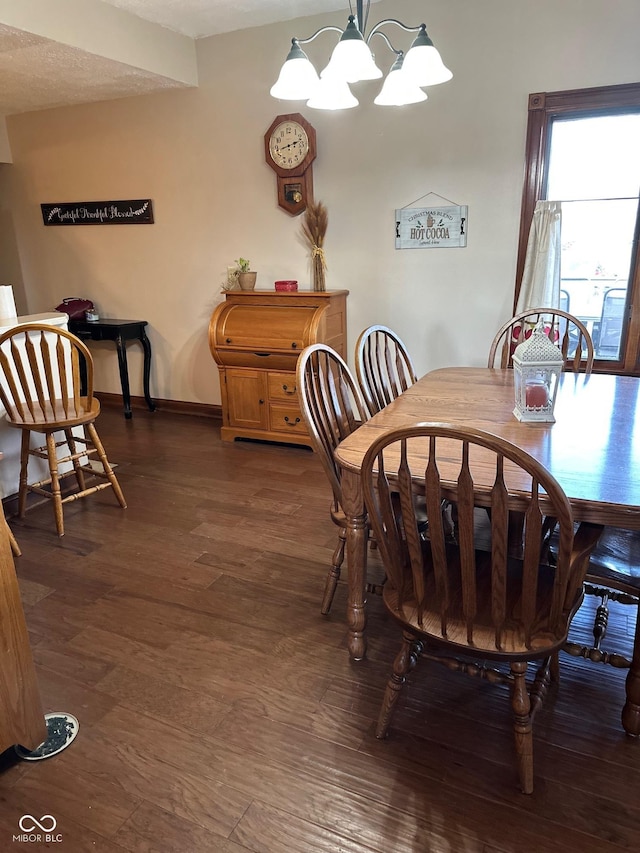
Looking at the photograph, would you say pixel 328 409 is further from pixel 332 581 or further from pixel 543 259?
pixel 543 259

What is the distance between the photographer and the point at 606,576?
1540 mm

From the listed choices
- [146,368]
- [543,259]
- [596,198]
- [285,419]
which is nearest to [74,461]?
[285,419]

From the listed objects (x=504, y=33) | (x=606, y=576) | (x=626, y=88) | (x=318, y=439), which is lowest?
(x=606, y=576)

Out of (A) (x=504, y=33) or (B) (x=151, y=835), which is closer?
(B) (x=151, y=835)

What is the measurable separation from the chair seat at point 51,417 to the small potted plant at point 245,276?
1.56 metres

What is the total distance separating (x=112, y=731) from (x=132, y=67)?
370 cm

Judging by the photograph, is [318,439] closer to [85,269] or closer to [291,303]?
[291,303]

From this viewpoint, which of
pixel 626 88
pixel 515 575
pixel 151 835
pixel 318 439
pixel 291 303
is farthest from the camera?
pixel 291 303

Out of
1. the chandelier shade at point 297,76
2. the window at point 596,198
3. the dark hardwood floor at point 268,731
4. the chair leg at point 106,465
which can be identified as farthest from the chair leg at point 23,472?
the window at point 596,198

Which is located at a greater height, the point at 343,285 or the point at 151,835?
the point at 343,285

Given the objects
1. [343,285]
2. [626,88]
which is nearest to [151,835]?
[343,285]

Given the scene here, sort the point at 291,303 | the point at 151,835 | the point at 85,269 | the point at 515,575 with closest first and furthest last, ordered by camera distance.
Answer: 1. the point at 151,835
2. the point at 515,575
3. the point at 291,303
4. the point at 85,269

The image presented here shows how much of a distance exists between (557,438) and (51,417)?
224cm

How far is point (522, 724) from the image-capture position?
1.39m
